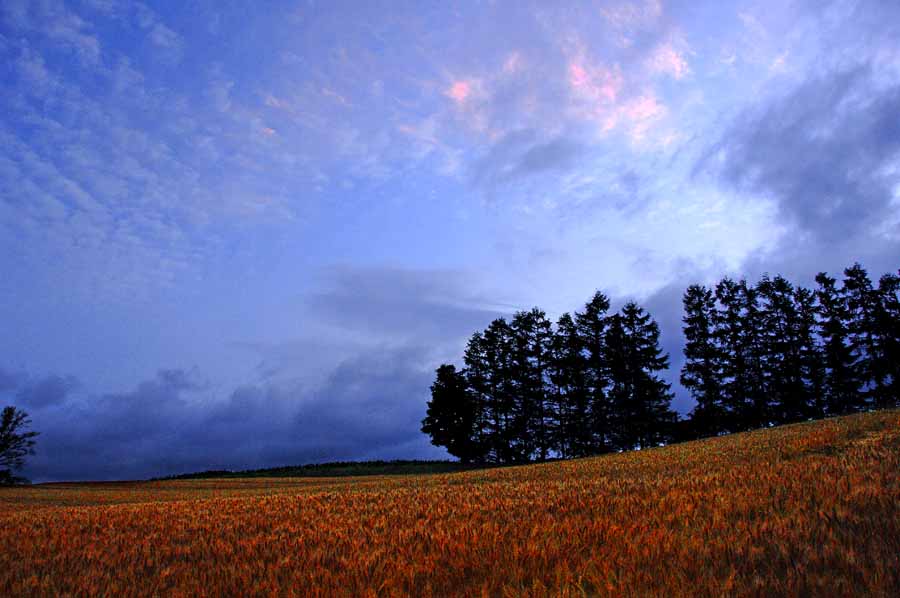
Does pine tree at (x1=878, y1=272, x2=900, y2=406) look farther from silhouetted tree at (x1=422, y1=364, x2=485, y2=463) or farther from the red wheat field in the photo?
the red wheat field

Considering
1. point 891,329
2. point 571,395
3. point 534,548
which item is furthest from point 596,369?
point 534,548

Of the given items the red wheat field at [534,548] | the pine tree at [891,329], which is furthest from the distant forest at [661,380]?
the red wheat field at [534,548]

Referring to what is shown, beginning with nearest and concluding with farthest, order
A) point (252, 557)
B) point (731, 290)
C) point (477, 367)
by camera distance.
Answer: point (252, 557) → point (731, 290) → point (477, 367)

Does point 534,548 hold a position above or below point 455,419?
below

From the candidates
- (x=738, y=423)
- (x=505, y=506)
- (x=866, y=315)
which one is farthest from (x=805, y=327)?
(x=505, y=506)

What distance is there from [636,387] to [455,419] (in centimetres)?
2094

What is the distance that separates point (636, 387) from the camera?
190 ft

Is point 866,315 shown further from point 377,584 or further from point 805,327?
point 377,584

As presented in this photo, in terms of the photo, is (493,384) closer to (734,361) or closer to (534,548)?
(734,361)

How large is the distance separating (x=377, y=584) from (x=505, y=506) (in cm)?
441

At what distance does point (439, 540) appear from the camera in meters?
5.58

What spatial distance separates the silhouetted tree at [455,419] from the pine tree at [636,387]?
16117 millimetres

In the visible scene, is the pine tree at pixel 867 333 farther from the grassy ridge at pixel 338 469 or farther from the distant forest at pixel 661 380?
the grassy ridge at pixel 338 469

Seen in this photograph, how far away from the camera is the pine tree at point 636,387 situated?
5675 centimetres
